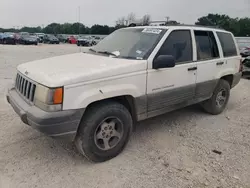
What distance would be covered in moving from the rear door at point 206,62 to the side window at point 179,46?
0.79 ft

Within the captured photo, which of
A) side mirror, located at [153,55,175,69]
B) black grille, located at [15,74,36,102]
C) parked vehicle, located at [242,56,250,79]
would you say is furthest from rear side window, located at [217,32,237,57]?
parked vehicle, located at [242,56,250,79]

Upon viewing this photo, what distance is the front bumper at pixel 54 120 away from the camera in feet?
9.53

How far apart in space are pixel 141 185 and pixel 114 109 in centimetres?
104

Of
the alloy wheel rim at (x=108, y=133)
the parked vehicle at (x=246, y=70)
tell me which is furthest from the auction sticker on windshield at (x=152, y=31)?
the parked vehicle at (x=246, y=70)

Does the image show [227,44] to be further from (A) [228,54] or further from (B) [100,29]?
(B) [100,29]

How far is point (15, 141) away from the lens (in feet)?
12.9

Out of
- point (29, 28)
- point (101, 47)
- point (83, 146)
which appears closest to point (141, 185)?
point (83, 146)

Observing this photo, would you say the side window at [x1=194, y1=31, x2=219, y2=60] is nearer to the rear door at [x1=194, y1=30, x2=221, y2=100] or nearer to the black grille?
the rear door at [x1=194, y1=30, x2=221, y2=100]

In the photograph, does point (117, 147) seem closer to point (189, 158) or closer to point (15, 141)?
point (189, 158)

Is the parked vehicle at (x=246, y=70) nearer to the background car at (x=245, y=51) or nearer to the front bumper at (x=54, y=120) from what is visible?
the background car at (x=245, y=51)

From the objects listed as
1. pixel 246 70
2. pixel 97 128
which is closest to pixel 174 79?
pixel 97 128

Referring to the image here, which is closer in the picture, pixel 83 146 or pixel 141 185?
pixel 141 185

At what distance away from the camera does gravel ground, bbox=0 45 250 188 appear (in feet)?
10.0

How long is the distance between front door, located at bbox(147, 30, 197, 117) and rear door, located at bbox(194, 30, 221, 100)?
191 millimetres
